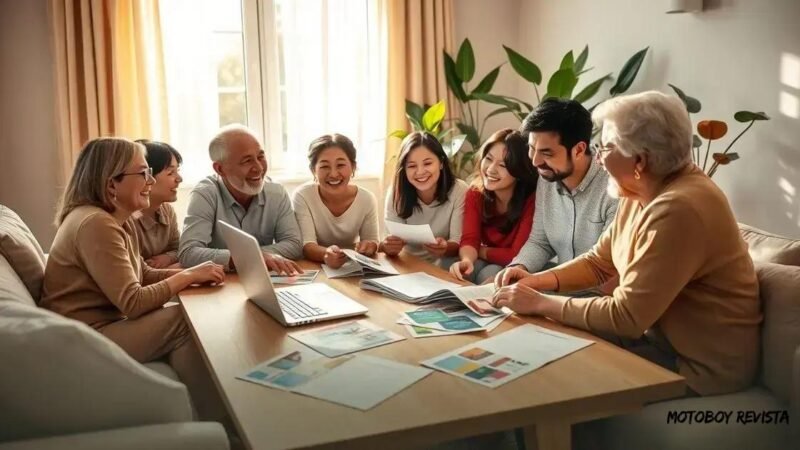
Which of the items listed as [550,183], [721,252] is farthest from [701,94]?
[721,252]

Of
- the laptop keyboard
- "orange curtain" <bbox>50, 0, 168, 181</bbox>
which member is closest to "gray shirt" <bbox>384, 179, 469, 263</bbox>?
the laptop keyboard

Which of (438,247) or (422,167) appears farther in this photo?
(422,167)

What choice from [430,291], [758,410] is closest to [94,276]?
[430,291]

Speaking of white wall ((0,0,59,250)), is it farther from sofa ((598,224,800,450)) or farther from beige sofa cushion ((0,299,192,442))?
sofa ((598,224,800,450))

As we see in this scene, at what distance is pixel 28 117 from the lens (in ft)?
13.2

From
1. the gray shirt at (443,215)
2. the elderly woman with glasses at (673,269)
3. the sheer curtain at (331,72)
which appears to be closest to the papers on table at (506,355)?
the elderly woman with glasses at (673,269)

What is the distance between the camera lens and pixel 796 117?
279cm

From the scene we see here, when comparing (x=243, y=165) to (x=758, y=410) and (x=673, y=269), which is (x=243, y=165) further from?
(x=758, y=410)

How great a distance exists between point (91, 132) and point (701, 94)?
3.17 m

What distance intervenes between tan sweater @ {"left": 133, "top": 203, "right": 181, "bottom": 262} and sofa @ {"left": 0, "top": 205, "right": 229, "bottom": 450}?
1.58 meters

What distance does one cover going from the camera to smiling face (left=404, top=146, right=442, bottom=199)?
2938 millimetres

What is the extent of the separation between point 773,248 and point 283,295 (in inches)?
55.5

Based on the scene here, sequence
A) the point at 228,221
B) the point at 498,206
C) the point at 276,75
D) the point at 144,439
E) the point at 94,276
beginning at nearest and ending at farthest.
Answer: the point at 144,439
the point at 94,276
the point at 228,221
the point at 498,206
the point at 276,75

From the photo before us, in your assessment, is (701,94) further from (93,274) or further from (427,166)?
(93,274)
